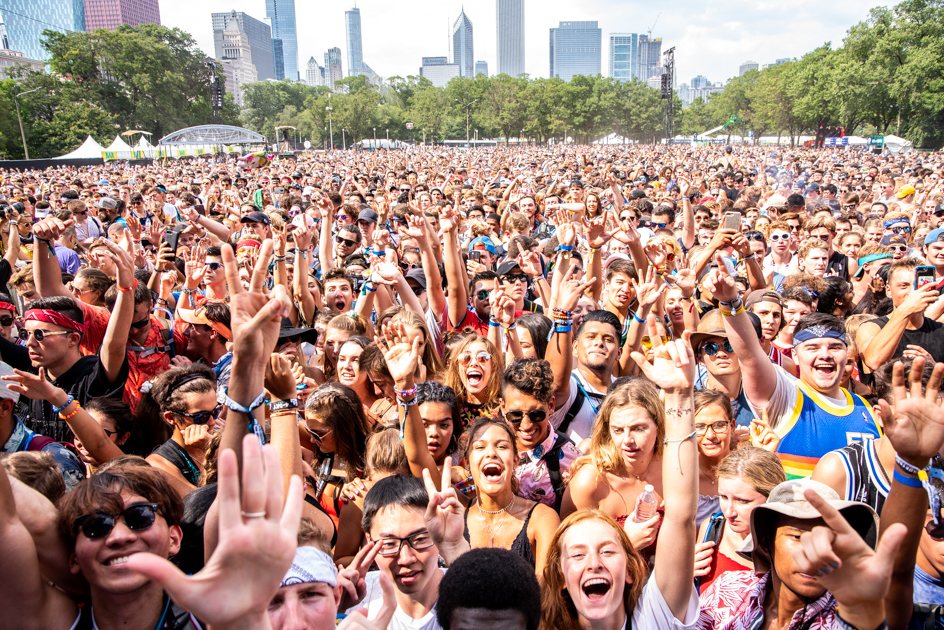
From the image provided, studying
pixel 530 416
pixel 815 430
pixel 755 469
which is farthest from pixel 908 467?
pixel 530 416

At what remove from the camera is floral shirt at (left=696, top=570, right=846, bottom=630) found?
79.7 inches

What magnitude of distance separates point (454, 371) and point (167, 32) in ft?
306

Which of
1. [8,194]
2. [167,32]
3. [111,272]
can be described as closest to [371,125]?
[167,32]

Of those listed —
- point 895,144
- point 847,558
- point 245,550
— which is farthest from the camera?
point 895,144

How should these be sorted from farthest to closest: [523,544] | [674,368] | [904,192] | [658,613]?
[904,192] → [523,544] → [674,368] → [658,613]

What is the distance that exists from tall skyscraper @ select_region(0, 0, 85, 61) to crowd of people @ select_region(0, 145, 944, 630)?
627 feet

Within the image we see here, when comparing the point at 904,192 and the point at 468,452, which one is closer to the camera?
the point at 468,452

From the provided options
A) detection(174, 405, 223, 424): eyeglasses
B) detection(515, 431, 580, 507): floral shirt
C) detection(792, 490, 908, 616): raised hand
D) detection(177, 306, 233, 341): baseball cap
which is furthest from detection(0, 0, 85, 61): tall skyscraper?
detection(792, 490, 908, 616): raised hand

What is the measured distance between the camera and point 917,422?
1.96 metres

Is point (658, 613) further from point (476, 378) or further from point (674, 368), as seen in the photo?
point (476, 378)

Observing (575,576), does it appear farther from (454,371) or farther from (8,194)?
(8,194)

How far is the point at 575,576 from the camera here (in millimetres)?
2217

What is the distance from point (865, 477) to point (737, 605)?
907 millimetres

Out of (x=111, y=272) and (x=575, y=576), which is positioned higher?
(x=111, y=272)
